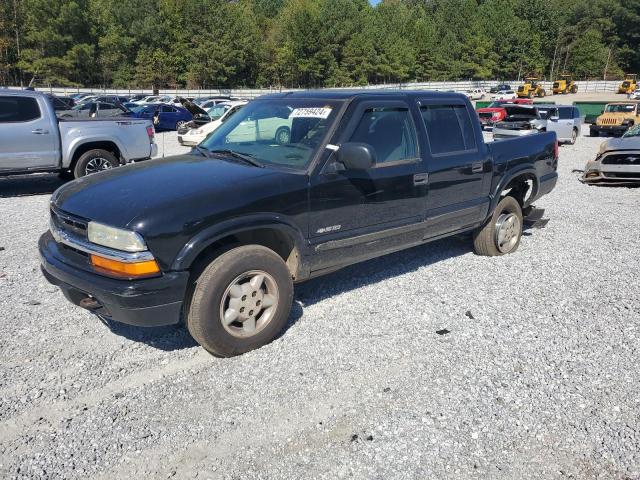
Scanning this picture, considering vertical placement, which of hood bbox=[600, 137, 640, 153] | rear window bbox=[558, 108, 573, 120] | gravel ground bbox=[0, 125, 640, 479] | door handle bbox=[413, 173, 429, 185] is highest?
door handle bbox=[413, 173, 429, 185]

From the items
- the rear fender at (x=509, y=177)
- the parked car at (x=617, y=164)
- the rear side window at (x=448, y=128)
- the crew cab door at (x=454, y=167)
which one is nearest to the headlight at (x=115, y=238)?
the crew cab door at (x=454, y=167)

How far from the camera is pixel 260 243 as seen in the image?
153 inches

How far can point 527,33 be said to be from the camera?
347 ft

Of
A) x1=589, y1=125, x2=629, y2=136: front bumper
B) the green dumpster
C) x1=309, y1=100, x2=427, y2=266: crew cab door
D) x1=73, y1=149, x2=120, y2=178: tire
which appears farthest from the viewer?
the green dumpster

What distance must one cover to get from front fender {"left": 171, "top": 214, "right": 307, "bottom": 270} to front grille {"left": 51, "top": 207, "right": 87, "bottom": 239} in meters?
0.70

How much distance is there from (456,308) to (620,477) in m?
2.11

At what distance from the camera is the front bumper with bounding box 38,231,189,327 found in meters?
3.16

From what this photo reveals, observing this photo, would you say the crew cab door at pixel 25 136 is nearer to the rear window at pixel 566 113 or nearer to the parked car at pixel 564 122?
the parked car at pixel 564 122

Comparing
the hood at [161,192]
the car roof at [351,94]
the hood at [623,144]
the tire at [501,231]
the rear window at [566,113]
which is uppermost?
the car roof at [351,94]

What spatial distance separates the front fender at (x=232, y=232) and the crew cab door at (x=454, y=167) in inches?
59.9

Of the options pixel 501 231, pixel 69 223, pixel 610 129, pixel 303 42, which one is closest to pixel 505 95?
pixel 303 42

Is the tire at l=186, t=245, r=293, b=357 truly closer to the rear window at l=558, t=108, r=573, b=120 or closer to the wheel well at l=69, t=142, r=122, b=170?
the wheel well at l=69, t=142, r=122, b=170

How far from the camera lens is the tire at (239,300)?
11.2 feet

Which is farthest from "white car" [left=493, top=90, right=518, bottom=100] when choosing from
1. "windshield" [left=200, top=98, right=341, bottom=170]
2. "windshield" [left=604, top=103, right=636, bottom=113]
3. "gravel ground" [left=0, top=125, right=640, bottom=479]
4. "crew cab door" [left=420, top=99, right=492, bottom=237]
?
"windshield" [left=200, top=98, right=341, bottom=170]
